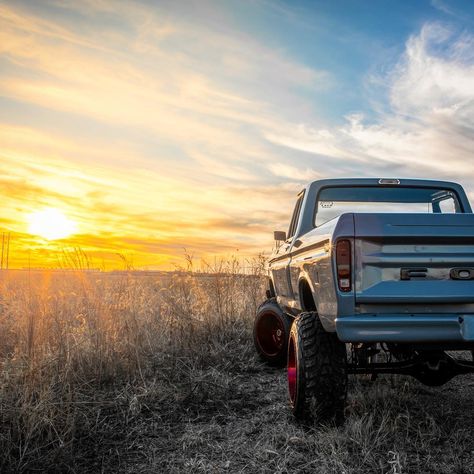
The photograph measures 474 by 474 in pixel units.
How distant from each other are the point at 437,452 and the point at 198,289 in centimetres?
457

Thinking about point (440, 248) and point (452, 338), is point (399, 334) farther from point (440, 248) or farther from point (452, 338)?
point (440, 248)

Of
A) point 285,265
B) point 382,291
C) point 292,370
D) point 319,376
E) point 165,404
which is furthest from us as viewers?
point 285,265

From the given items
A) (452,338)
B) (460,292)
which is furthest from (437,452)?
(460,292)

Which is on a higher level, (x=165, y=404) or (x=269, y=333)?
(x=269, y=333)

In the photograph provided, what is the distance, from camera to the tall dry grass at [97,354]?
3.75 metres

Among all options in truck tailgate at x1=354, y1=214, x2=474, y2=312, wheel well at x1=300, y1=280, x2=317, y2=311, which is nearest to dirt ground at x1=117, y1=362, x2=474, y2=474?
wheel well at x1=300, y1=280, x2=317, y2=311

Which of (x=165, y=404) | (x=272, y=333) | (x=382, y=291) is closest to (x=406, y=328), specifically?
(x=382, y=291)

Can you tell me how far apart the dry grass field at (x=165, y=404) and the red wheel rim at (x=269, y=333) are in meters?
0.30

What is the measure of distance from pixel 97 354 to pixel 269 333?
2272 mm

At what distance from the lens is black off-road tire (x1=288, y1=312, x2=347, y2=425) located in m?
3.76

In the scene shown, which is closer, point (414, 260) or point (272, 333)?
point (414, 260)

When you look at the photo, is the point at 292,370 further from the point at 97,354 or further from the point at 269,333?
the point at 269,333

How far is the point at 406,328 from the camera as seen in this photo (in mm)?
3359

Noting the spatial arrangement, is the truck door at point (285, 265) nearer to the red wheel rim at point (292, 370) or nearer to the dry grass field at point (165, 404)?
the dry grass field at point (165, 404)
